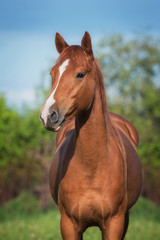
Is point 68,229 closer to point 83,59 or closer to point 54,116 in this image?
point 54,116

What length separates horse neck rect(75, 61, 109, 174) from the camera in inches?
129

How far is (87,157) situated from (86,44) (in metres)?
1.01

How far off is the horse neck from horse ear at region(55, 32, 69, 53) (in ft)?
1.37

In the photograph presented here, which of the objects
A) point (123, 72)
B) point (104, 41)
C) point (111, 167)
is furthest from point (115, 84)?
point (111, 167)

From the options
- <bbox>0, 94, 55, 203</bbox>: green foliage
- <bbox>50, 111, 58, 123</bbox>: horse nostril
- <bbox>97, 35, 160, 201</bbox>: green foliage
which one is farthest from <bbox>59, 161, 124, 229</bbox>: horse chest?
<bbox>97, 35, 160, 201</bbox>: green foliage

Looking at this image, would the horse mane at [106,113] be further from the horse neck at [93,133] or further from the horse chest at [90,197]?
the horse chest at [90,197]

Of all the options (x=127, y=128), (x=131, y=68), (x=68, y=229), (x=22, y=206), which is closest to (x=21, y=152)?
(x=22, y=206)

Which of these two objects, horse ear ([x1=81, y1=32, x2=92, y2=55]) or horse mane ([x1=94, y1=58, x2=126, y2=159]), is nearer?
horse ear ([x1=81, y1=32, x2=92, y2=55])

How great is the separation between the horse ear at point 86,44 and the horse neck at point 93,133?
0.25 m

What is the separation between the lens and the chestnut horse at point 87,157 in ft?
9.91

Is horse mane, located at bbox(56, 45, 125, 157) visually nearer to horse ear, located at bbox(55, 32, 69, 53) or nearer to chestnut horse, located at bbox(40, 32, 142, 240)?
chestnut horse, located at bbox(40, 32, 142, 240)

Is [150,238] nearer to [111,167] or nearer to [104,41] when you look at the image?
[111,167]

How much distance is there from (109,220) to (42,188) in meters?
9.27

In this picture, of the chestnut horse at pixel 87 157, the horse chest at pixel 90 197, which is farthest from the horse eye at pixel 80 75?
the horse chest at pixel 90 197
